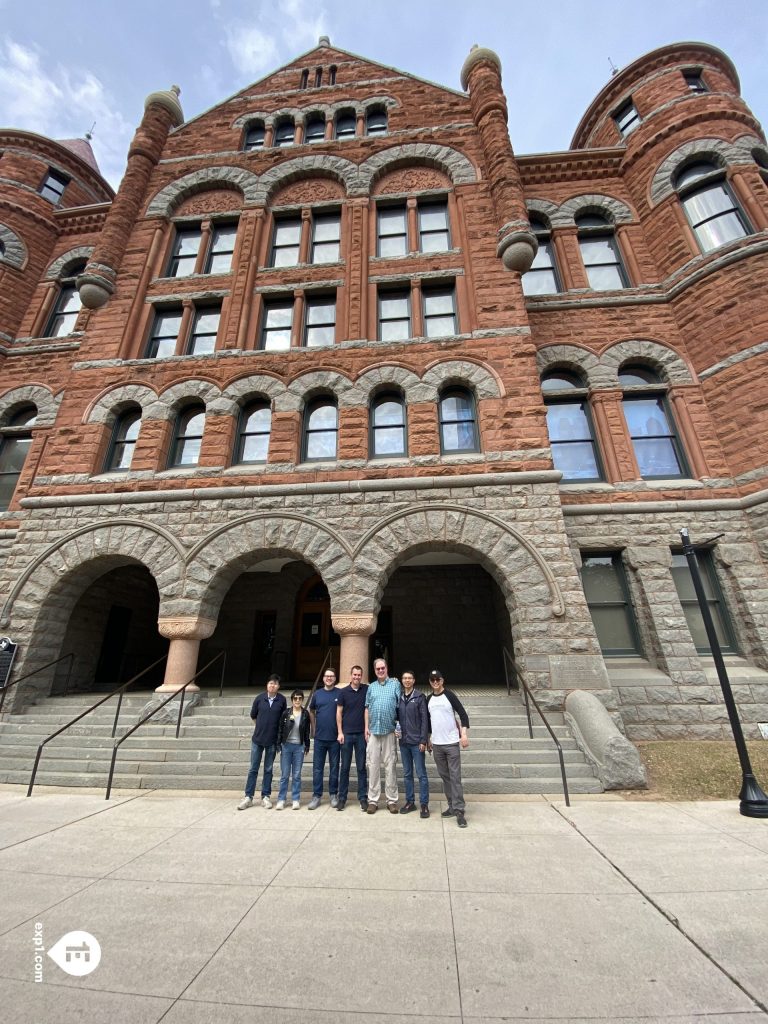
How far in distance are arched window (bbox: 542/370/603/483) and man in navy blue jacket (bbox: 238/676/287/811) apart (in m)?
8.33

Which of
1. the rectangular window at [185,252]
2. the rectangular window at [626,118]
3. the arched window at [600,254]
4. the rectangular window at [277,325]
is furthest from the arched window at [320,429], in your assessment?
the rectangular window at [626,118]

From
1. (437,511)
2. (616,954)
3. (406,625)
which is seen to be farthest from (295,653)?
(616,954)

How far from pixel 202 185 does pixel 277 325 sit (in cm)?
639

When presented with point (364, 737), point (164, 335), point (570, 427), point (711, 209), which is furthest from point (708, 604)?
point (164, 335)

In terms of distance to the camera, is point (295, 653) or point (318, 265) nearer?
point (318, 265)

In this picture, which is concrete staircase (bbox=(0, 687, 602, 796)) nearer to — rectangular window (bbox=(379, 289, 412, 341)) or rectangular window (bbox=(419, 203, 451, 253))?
rectangular window (bbox=(379, 289, 412, 341))

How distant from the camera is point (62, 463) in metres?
10.5

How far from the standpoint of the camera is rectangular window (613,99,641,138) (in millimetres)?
14367

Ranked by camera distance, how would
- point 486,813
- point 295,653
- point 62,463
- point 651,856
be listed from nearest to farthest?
point 651,856
point 486,813
point 62,463
point 295,653

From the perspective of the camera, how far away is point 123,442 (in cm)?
1098

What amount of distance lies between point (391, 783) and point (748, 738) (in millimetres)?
7280

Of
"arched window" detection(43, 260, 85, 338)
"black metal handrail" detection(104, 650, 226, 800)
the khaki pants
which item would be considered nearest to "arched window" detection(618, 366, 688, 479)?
the khaki pants

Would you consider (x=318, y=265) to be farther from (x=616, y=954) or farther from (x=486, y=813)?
(x=616, y=954)

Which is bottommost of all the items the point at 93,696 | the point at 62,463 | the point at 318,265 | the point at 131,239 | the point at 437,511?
the point at 93,696
